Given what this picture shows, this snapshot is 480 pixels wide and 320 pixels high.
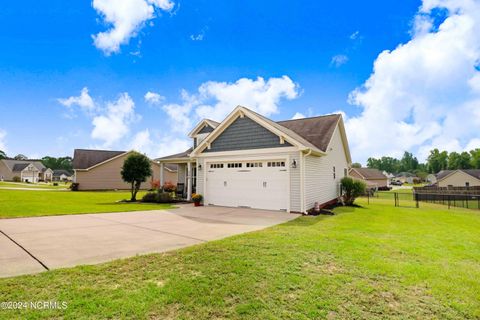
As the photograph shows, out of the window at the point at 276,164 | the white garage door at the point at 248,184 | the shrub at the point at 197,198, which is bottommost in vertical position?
the shrub at the point at 197,198

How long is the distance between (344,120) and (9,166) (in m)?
73.6

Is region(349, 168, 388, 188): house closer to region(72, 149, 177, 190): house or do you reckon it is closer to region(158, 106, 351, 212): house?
region(72, 149, 177, 190): house

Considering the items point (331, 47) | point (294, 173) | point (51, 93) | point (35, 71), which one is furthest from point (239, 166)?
point (51, 93)

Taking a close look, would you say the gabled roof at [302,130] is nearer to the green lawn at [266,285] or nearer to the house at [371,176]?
the green lawn at [266,285]

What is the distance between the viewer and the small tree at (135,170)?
17016 millimetres

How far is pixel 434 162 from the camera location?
9012 centimetres

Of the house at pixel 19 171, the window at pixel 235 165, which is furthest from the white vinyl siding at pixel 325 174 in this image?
the house at pixel 19 171

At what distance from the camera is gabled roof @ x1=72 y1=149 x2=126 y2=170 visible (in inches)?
1156

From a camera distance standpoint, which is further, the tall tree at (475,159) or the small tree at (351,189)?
the tall tree at (475,159)

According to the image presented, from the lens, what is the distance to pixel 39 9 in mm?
11305

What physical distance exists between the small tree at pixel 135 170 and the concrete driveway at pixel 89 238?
28.1 ft

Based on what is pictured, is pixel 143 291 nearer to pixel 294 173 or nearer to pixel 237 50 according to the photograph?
pixel 294 173

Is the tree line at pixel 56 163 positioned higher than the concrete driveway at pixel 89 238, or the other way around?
the tree line at pixel 56 163

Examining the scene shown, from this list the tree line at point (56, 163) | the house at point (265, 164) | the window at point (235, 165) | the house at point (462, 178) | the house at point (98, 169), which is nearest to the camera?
the house at point (265, 164)
